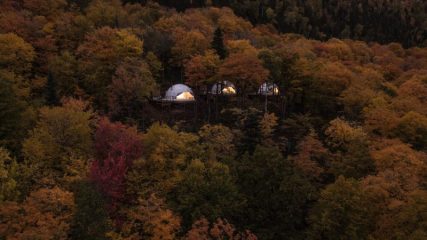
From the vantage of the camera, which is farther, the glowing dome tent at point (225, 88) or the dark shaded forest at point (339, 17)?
the dark shaded forest at point (339, 17)

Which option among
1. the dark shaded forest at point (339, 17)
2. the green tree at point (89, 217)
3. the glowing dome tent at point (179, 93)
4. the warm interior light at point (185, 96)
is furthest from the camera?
the dark shaded forest at point (339, 17)

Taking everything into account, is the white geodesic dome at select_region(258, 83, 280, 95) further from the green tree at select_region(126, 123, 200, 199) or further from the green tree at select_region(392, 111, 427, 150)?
the green tree at select_region(126, 123, 200, 199)

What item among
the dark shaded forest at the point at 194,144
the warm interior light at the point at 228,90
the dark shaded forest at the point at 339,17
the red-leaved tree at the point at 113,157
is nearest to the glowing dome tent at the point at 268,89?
the dark shaded forest at the point at 194,144

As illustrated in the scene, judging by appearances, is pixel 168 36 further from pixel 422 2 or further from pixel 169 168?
pixel 422 2

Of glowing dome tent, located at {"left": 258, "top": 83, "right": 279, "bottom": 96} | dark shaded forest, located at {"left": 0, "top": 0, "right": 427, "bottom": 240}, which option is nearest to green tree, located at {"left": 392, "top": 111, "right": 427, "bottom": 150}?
dark shaded forest, located at {"left": 0, "top": 0, "right": 427, "bottom": 240}

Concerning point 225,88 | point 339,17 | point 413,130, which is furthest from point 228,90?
point 339,17

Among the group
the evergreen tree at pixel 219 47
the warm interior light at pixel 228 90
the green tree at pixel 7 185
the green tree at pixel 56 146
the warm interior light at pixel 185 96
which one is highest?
the evergreen tree at pixel 219 47

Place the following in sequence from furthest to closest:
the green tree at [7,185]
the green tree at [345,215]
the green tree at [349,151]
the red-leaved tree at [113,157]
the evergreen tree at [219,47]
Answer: the evergreen tree at [219,47] → the green tree at [349,151] → the red-leaved tree at [113,157] → the green tree at [345,215] → the green tree at [7,185]

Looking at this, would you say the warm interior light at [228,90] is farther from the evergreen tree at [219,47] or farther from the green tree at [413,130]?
the green tree at [413,130]
